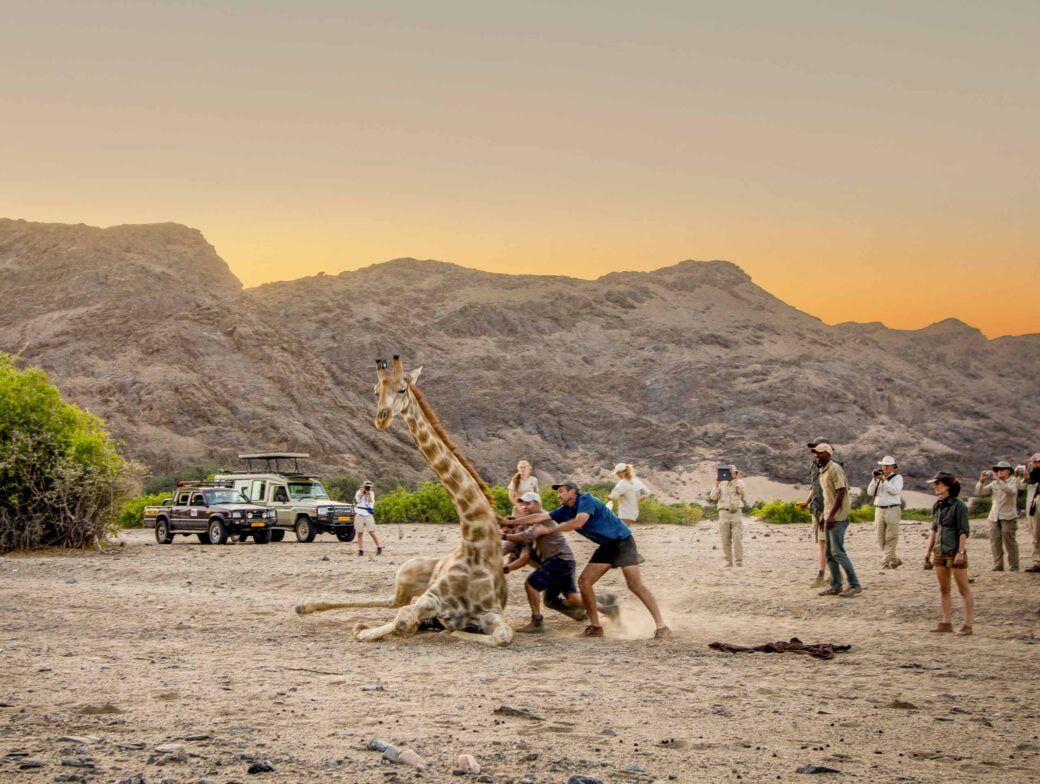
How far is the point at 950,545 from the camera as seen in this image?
11.3m

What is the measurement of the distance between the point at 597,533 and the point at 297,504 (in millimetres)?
21257

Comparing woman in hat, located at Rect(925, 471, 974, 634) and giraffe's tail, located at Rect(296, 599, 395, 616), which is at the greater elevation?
woman in hat, located at Rect(925, 471, 974, 634)

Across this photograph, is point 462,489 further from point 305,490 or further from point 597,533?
point 305,490

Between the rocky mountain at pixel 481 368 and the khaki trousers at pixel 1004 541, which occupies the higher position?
the rocky mountain at pixel 481 368

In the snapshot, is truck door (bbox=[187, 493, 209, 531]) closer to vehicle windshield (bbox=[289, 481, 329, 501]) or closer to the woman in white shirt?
vehicle windshield (bbox=[289, 481, 329, 501])

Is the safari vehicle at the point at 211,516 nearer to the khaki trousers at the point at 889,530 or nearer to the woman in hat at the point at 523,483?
the woman in hat at the point at 523,483

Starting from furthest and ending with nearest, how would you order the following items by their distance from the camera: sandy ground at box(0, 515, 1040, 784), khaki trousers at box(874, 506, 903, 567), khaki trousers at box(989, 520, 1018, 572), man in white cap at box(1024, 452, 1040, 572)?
1. khaki trousers at box(874, 506, 903, 567)
2. khaki trousers at box(989, 520, 1018, 572)
3. man in white cap at box(1024, 452, 1040, 572)
4. sandy ground at box(0, 515, 1040, 784)

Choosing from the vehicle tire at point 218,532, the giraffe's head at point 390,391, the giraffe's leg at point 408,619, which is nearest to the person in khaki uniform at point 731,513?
the giraffe's leg at point 408,619

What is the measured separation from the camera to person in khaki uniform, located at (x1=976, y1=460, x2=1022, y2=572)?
52.9 ft

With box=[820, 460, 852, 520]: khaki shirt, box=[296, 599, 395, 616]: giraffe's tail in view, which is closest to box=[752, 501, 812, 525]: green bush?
box=[820, 460, 852, 520]: khaki shirt

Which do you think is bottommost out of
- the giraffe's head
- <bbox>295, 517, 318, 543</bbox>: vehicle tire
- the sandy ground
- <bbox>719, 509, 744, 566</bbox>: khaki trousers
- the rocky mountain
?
the sandy ground

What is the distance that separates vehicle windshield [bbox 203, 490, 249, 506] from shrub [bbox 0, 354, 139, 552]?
370 cm

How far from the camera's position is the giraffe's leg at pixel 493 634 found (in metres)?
10.8

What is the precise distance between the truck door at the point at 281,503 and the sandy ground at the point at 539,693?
15.0 m
